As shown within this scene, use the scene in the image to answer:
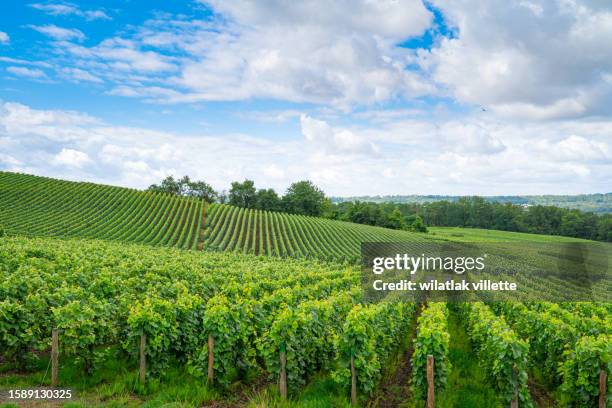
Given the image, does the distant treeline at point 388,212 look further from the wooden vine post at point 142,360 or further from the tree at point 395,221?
the wooden vine post at point 142,360

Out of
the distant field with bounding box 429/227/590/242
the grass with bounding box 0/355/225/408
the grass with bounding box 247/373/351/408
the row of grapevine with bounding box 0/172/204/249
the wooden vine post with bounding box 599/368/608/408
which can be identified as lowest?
the distant field with bounding box 429/227/590/242

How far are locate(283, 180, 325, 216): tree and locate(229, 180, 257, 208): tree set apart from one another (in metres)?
8.01

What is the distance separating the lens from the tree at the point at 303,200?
10319cm

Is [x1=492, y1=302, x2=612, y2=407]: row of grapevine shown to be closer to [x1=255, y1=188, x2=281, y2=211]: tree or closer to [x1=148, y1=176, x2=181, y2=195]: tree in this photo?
[x1=255, y1=188, x2=281, y2=211]: tree

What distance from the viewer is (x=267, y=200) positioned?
103500 millimetres

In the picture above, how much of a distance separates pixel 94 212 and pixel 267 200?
168 feet

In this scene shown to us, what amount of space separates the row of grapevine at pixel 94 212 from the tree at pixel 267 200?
3356 centimetres

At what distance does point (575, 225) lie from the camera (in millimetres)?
100438

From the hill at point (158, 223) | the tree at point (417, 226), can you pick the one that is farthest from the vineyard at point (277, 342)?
the tree at point (417, 226)

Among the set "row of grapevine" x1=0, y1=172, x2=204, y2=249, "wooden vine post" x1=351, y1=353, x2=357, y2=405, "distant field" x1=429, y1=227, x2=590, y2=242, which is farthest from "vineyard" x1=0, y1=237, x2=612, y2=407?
"distant field" x1=429, y1=227, x2=590, y2=242

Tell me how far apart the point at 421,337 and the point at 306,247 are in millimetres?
42042

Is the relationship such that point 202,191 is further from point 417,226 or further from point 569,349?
point 569,349

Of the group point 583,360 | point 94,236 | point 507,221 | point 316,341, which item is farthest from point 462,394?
point 507,221

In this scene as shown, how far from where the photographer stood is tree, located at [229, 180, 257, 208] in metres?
104
